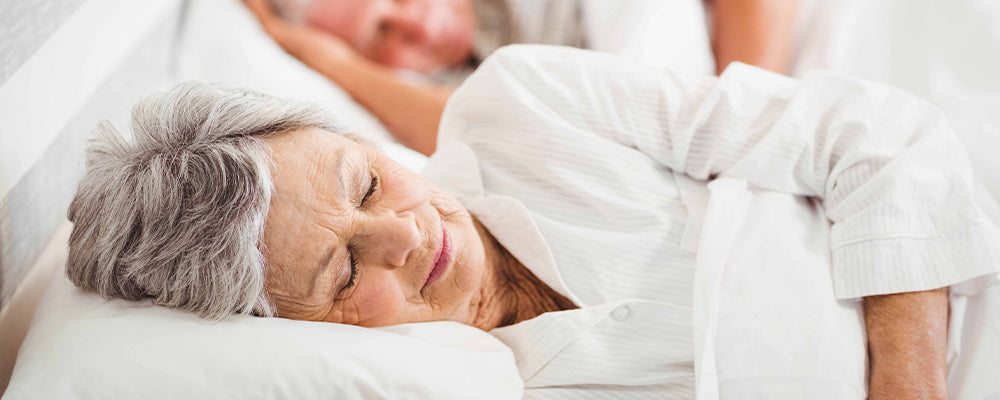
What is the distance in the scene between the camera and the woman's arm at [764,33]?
5.82 ft

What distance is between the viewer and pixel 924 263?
1.07 metres

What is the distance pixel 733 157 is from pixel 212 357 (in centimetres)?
81

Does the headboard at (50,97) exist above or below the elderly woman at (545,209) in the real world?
above

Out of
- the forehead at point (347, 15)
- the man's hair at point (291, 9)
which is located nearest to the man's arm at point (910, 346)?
the forehead at point (347, 15)

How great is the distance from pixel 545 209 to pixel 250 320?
519mm

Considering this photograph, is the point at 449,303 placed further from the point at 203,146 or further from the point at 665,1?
the point at 665,1

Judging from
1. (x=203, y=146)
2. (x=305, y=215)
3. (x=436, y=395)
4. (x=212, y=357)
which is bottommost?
(x=436, y=395)

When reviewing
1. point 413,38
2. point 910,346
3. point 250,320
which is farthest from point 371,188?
point 413,38

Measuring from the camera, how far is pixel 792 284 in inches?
43.0

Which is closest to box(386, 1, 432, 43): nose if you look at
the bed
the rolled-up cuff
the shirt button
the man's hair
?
the man's hair

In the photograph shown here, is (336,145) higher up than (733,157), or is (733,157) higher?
(336,145)

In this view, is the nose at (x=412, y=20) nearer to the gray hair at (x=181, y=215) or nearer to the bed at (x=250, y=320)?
the bed at (x=250, y=320)

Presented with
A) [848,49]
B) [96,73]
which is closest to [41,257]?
[96,73]

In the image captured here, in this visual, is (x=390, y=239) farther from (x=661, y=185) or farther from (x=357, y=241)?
(x=661, y=185)
